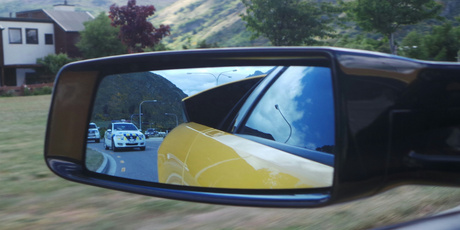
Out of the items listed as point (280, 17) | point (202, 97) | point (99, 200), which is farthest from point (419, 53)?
point (280, 17)

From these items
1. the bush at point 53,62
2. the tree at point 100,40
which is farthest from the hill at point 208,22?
the bush at point 53,62

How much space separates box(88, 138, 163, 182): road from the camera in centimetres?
179

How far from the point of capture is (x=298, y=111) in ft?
5.47

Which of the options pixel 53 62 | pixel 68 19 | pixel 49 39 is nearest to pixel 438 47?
pixel 53 62

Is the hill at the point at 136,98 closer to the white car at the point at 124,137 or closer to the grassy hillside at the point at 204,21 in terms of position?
the white car at the point at 124,137

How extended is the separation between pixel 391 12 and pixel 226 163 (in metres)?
21.4

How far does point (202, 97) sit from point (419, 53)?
29.9 feet

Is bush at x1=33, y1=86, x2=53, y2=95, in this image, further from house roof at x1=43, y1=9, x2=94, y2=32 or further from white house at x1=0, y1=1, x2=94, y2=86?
house roof at x1=43, y1=9, x2=94, y2=32

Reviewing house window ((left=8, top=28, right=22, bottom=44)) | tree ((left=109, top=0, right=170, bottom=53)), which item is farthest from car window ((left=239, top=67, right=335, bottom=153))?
house window ((left=8, top=28, right=22, bottom=44))

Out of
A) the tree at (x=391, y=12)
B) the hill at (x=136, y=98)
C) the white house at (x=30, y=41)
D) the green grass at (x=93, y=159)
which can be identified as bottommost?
the white house at (x=30, y=41)

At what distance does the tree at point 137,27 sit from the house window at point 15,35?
30.4 feet

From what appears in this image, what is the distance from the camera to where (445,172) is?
144 centimetres

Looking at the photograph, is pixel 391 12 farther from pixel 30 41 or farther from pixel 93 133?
pixel 30 41

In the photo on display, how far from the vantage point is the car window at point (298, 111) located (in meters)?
1.49
